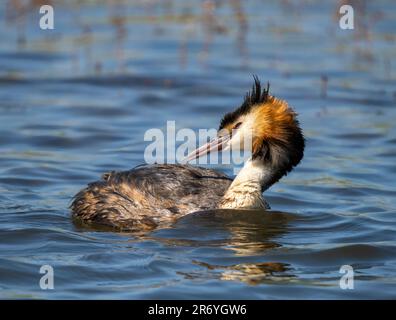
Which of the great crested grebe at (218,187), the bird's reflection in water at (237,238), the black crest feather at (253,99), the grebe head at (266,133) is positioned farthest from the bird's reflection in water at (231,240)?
the black crest feather at (253,99)

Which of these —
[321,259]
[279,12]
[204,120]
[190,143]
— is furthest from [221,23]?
[321,259]

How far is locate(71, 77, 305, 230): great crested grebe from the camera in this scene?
31.5ft

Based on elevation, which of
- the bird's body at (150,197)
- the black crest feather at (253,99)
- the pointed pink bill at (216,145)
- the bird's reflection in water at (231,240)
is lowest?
the bird's reflection in water at (231,240)

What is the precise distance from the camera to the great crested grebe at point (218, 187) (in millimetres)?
9602

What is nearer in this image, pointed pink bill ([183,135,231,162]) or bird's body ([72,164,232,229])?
bird's body ([72,164,232,229])

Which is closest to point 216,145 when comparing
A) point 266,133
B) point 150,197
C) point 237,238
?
point 266,133

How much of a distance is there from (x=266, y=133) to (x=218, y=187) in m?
0.74

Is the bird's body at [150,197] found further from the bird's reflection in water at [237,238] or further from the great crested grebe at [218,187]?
the bird's reflection in water at [237,238]

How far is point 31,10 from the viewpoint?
18984 millimetres

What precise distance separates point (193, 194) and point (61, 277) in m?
1.76

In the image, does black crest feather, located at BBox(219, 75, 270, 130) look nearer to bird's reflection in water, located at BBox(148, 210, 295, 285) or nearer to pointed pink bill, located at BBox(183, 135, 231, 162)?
pointed pink bill, located at BBox(183, 135, 231, 162)

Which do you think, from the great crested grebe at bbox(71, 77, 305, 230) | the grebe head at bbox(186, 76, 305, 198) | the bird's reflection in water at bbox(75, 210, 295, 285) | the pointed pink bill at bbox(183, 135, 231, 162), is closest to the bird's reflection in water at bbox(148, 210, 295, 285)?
the bird's reflection in water at bbox(75, 210, 295, 285)

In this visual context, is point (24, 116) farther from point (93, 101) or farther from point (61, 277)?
point (61, 277)

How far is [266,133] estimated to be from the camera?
9.62 metres
